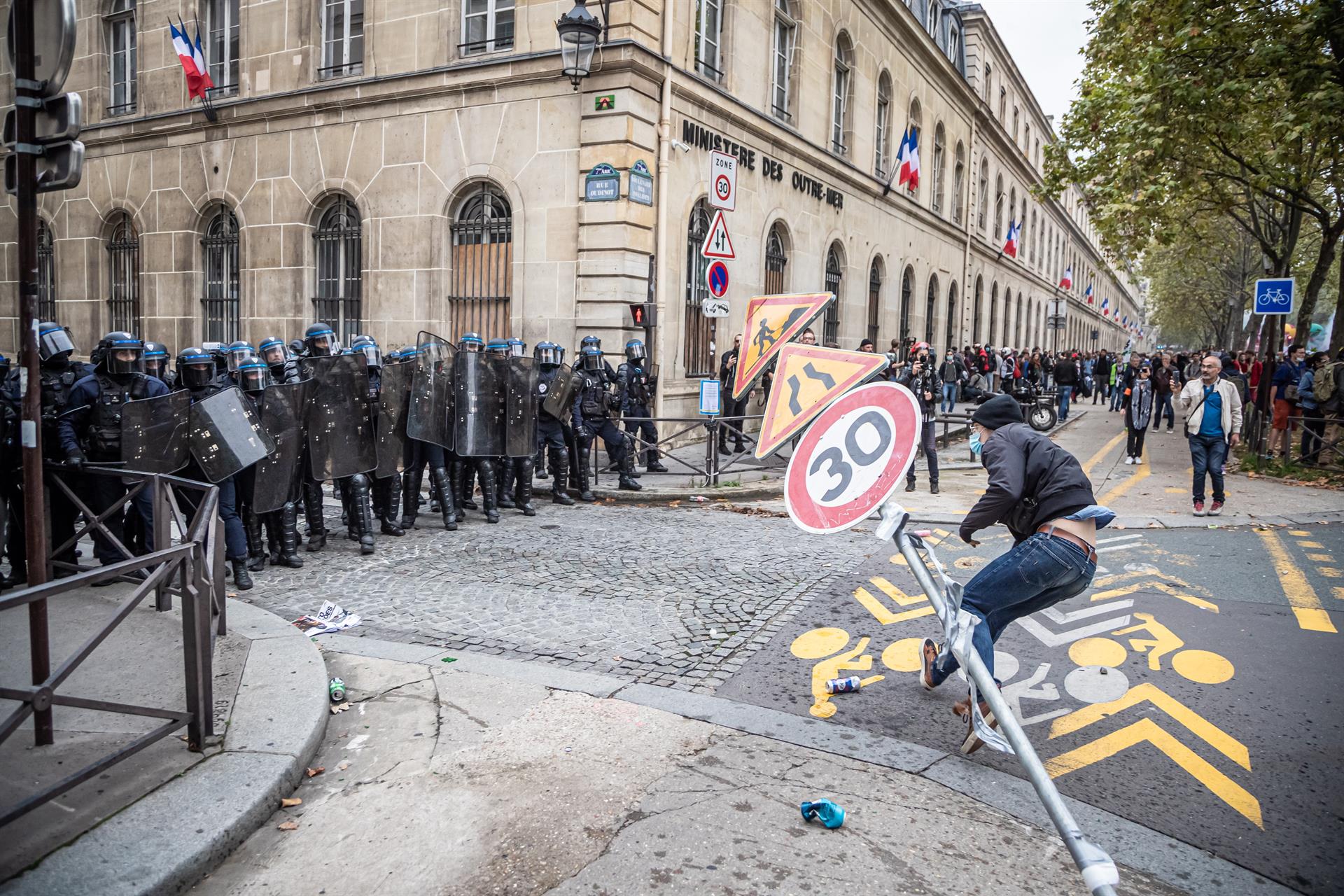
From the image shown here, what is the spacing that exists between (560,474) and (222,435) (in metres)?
4.34

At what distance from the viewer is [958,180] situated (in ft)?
104

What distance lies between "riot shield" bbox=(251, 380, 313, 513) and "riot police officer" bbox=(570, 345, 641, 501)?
3423 mm

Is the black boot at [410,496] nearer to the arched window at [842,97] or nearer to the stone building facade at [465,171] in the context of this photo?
the stone building facade at [465,171]

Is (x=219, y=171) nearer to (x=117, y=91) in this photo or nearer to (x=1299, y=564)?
(x=117, y=91)

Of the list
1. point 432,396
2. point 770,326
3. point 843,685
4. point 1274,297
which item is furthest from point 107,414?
point 1274,297

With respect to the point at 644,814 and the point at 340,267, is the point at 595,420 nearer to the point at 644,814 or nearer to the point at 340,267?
the point at 644,814

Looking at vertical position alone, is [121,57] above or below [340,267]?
above

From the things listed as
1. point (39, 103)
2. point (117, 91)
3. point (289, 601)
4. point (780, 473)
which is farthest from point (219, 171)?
point (39, 103)

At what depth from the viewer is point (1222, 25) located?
524 inches

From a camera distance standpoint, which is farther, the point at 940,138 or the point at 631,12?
the point at 940,138

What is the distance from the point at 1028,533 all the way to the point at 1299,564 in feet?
16.7

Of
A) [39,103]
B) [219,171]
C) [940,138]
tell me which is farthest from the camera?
[940,138]

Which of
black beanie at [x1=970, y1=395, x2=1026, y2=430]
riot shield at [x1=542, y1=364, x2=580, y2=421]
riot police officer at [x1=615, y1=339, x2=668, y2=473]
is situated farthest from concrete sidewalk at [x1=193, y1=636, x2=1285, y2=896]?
riot police officer at [x1=615, y1=339, x2=668, y2=473]

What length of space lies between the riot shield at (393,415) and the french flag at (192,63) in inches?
474
